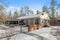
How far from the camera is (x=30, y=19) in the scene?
3988cm

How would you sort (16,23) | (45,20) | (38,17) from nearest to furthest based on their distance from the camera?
(38,17), (45,20), (16,23)

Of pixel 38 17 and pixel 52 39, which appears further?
pixel 38 17

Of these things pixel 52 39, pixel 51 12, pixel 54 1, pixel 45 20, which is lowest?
pixel 52 39

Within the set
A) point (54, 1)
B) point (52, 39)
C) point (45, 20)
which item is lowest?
point (52, 39)

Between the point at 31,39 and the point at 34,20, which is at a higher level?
the point at 34,20

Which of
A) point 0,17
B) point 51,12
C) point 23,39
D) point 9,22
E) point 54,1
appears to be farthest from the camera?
point 51,12

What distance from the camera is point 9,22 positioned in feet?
165

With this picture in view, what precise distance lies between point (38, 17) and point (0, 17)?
19.4 m

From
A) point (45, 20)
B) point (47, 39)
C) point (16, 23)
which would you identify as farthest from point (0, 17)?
point (16, 23)

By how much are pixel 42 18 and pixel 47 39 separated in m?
25.3

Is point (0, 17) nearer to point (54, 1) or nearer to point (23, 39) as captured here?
point (23, 39)

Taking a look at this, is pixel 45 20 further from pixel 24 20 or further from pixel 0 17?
pixel 0 17

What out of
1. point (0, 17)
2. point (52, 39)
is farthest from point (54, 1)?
point (52, 39)

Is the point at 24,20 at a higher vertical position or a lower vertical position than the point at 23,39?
higher
